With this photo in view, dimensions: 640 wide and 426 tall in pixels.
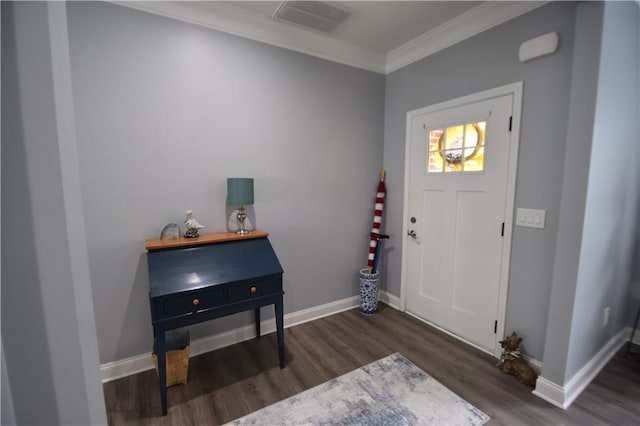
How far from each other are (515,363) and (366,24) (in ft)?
9.52

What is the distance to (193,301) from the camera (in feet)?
5.87

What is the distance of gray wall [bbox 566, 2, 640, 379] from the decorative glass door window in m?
0.71

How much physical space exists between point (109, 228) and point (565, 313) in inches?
119

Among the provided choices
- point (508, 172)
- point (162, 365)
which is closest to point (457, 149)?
point (508, 172)

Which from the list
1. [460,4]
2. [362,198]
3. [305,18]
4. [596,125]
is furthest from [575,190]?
[305,18]

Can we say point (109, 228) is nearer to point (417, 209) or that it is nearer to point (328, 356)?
point (328, 356)

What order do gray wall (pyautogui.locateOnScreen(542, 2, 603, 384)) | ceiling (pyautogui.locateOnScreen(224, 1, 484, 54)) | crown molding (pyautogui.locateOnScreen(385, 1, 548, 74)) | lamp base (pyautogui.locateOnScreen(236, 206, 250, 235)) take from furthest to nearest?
lamp base (pyautogui.locateOnScreen(236, 206, 250, 235))
ceiling (pyautogui.locateOnScreen(224, 1, 484, 54))
crown molding (pyautogui.locateOnScreen(385, 1, 548, 74))
gray wall (pyautogui.locateOnScreen(542, 2, 603, 384))

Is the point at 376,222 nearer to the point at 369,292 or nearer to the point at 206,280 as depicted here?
the point at 369,292

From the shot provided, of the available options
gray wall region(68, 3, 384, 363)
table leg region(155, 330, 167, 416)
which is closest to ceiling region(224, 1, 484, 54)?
gray wall region(68, 3, 384, 363)

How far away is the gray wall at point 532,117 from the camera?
72.7 inches

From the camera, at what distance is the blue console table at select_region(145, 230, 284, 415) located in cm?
172

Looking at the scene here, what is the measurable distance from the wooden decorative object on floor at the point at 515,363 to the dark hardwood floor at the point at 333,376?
0.06 metres

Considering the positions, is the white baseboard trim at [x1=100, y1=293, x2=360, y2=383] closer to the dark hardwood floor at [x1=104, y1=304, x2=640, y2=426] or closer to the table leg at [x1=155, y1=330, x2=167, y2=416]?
the dark hardwood floor at [x1=104, y1=304, x2=640, y2=426]

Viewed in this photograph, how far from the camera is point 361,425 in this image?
1.65m
